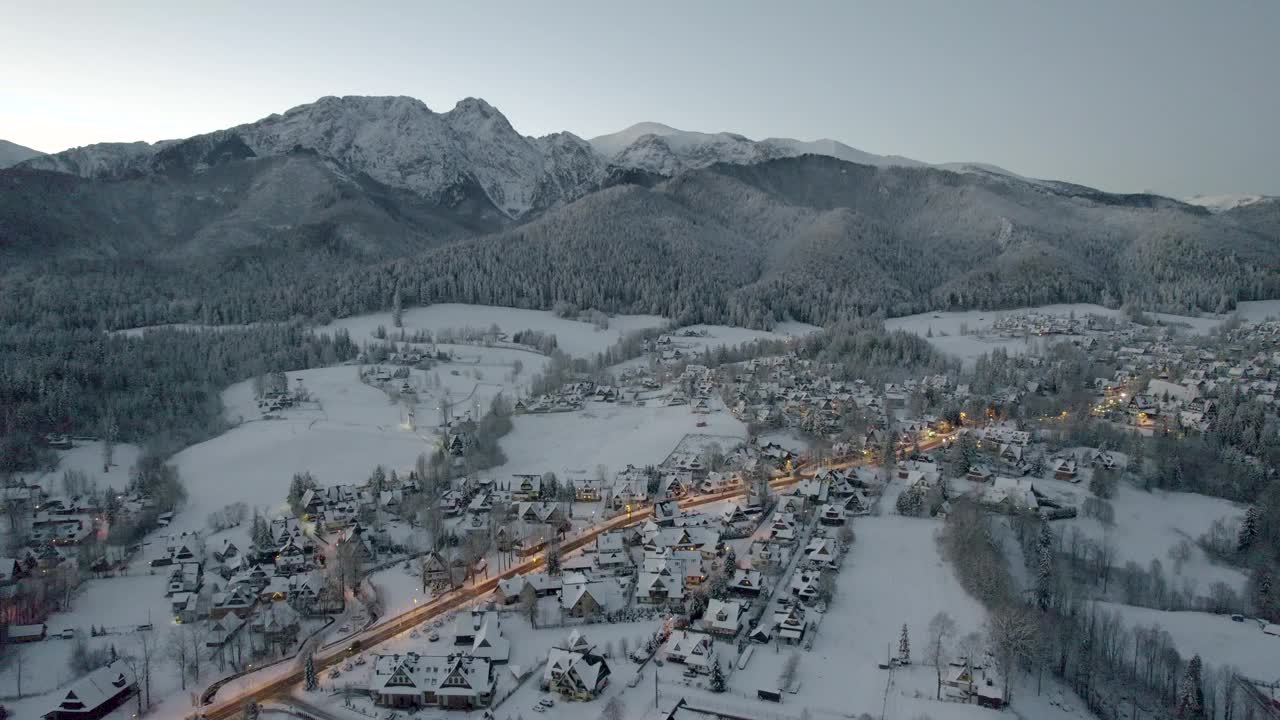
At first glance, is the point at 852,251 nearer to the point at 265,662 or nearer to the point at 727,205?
the point at 727,205

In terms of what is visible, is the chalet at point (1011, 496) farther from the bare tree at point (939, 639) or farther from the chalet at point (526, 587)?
the chalet at point (526, 587)

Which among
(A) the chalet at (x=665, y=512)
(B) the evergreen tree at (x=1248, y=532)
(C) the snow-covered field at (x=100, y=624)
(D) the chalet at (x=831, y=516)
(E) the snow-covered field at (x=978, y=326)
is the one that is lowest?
(C) the snow-covered field at (x=100, y=624)

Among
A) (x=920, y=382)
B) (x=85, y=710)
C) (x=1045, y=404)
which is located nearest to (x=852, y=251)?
(x=920, y=382)

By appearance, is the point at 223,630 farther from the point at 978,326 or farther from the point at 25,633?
the point at 978,326

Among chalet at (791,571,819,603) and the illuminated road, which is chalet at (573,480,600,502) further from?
chalet at (791,571,819,603)

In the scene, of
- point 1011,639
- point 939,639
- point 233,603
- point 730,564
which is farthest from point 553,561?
point 1011,639

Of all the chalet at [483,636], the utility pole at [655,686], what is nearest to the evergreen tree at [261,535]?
the chalet at [483,636]
